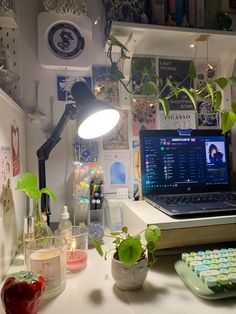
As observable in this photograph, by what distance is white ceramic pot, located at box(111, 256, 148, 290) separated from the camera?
608mm

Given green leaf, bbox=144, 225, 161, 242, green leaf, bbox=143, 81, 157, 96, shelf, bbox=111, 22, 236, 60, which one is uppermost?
shelf, bbox=111, 22, 236, 60

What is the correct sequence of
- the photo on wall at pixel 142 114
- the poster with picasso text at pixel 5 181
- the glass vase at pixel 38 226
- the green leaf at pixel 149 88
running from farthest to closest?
1. the photo on wall at pixel 142 114
2. the green leaf at pixel 149 88
3. the glass vase at pixel 38 226
4. the poster with picasso text at pixel 5 181

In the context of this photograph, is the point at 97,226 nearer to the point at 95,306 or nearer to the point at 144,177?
the point at 144,177

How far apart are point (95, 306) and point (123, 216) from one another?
1.50 feet

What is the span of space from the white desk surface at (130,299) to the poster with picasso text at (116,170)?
17.6 inches

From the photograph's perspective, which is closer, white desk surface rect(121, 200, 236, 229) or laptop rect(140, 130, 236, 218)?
white desk surface rect(121, 200, 236, 229)

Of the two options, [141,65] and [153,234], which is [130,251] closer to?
[153,234]

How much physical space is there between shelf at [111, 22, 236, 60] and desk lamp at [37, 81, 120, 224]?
0.90ft

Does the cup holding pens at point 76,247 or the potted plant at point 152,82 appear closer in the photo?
A: the cup holding pens at point 76,247

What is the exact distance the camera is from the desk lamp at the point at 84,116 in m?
0.73

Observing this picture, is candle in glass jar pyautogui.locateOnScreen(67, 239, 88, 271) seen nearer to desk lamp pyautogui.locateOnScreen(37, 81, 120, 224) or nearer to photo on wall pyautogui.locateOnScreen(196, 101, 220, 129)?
desk lamp pyautogui.locateOnScreen(37, 81, 120, 224)

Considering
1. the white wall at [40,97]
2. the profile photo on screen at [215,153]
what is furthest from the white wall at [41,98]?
the profile photo on screen at [215,153]

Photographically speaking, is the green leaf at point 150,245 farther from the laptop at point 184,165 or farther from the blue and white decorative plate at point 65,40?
the blue and white decorative plate at point 65,40

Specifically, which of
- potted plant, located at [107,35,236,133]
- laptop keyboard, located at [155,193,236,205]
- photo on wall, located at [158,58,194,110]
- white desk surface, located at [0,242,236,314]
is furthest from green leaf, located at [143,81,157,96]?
white desk surface, located at [0,242,236,314]
